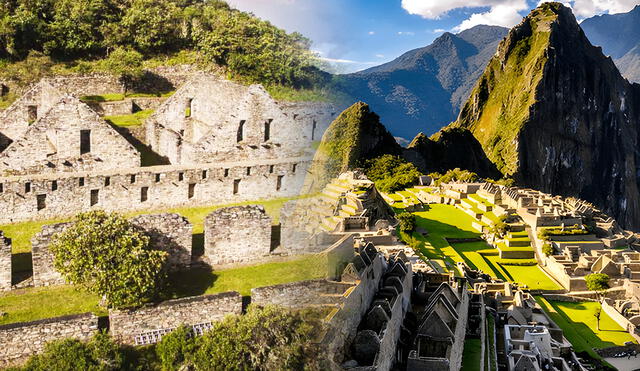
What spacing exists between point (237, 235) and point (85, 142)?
6.76 metres

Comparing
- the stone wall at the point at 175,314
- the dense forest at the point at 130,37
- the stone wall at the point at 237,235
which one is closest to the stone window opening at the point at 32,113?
the dense forest at the point at 130,37

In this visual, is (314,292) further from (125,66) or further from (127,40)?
(127,40)

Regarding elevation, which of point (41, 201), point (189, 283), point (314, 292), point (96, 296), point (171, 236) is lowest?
point (96, 296)

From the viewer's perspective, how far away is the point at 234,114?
65.0 feet

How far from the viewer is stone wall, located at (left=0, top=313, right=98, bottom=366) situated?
1131cm

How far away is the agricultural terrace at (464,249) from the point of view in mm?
33250

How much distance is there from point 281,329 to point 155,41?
2470cm

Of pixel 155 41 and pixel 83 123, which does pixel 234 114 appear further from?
pixel 155 41

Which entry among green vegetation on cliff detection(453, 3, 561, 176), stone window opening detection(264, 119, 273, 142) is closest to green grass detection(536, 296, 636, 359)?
stone window opening detection(264, 119, 273, 142)

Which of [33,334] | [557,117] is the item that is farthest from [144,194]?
[557,117]

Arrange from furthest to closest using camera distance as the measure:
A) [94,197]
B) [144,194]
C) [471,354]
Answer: [144,194]
[471,354]
[94,197]

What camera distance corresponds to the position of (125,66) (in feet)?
83.4

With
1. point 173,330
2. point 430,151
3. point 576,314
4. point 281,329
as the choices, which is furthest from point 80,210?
point 430,151

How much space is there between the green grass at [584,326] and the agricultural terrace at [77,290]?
684 inches
